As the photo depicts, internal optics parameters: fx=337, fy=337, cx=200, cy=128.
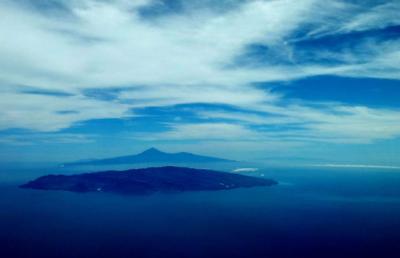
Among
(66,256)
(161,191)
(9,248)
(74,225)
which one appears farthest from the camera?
(161,191)

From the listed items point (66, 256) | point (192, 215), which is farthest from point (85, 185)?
point (66, 256)

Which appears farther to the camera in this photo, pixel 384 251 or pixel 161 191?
pixel 161 191

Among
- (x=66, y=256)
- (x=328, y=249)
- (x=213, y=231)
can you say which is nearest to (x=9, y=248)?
(x=66, y=256)

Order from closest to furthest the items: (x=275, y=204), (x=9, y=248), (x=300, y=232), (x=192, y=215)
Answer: (x=9, y=248), (x=300, y=232), (x=192, y=215), (x=275, y=204)

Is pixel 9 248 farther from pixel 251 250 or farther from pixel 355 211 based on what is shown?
pixel 355 211

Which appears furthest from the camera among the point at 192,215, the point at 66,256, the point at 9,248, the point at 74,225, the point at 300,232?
the point at 192,215

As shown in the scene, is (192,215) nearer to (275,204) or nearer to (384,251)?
(275,204)
